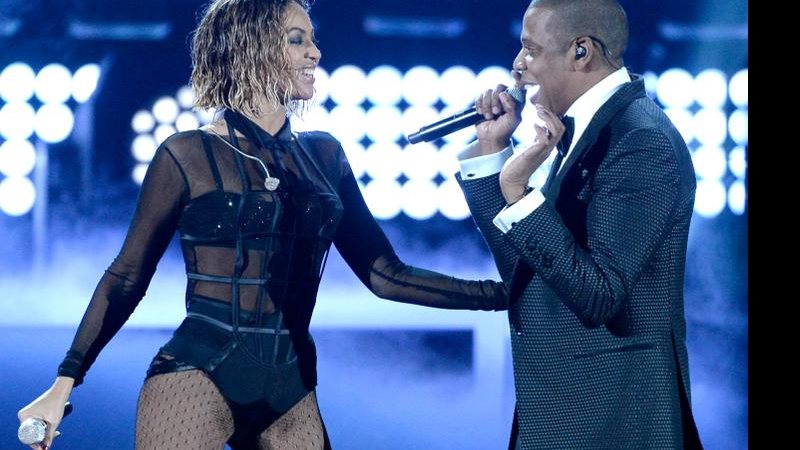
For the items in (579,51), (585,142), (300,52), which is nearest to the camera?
(585,142)

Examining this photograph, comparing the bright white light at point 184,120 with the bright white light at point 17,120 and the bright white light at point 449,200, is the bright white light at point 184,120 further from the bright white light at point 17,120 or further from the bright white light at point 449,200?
the bright white light at point 449,200

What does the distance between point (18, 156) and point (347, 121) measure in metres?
1.12

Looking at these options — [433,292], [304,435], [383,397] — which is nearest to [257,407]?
[304,435]

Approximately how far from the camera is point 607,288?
4.84 ft

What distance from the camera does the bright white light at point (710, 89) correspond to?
3652mm

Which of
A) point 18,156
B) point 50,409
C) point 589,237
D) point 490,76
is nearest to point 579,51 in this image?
point 589,237

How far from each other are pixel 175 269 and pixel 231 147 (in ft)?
5.94

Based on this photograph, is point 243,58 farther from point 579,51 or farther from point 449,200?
point 449,200

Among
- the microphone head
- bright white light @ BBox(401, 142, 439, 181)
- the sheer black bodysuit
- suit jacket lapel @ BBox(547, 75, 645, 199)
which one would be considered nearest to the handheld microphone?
the microphone head

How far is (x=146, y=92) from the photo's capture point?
→ 3586mm

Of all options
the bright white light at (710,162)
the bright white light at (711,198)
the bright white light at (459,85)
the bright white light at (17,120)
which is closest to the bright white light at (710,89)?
the bright white light at (710,162)

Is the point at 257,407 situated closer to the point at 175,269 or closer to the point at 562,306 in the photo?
the point at 562,306

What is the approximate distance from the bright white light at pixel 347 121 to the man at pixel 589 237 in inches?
73.1

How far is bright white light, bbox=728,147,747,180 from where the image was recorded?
11.9ft
